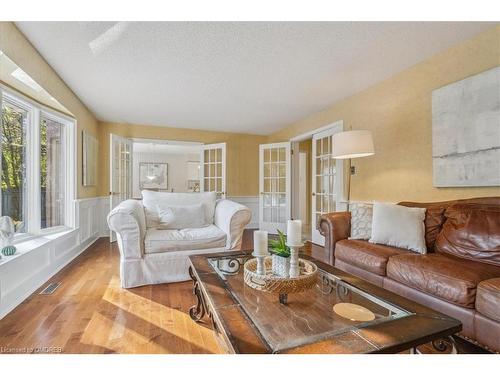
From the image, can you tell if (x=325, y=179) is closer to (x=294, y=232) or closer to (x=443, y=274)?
(x=443, y=274)

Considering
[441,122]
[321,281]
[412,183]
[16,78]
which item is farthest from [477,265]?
[16,78]

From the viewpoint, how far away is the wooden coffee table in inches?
31.9

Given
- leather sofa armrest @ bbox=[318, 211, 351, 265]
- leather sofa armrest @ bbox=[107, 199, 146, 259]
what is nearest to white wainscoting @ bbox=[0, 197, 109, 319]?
leather sofa armrest @ bbox=[107, 199, 146, 259]

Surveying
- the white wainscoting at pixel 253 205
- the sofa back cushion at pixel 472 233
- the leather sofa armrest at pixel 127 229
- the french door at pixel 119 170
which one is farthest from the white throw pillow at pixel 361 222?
the french door at pixel 119 170

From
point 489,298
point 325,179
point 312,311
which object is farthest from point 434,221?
point 325,179

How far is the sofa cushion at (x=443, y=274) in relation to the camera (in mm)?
1352

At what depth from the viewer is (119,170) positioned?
4.38 meters

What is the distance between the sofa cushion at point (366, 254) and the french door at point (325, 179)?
1269 mm

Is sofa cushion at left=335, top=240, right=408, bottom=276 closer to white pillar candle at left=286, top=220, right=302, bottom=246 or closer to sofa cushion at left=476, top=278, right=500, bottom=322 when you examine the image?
sofa cushion at left=476, top=278, right=500, bottom=322

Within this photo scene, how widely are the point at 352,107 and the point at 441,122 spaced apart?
124cm

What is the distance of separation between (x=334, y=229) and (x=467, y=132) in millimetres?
1394

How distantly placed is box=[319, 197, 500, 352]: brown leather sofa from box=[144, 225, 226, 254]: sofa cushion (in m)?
1.22

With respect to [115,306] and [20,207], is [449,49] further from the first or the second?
[20,207]
